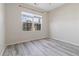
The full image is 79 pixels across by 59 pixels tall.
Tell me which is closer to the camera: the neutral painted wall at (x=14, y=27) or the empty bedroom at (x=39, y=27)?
the empty bedroom at (x=39, y=27)

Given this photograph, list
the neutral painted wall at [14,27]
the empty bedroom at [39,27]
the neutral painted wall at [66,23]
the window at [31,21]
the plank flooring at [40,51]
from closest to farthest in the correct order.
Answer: the plank flooring at [40,51]
the empty bedroom at [39,27]
the neutral painted wall at [14,27]
the neutral painted wall at [66,23]
the window at [31,21]

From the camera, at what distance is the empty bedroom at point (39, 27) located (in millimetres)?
3579

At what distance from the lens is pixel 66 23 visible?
4676 mm

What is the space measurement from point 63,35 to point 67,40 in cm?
46

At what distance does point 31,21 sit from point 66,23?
2486mm

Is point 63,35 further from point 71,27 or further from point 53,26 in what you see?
point 53,26

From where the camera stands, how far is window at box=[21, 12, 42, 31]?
195 inches

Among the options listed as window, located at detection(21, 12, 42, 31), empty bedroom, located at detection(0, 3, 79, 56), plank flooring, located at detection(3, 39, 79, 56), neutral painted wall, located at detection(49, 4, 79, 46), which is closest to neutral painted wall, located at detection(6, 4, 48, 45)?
empty bedroom, located at detection(0, 3, 79, 56)

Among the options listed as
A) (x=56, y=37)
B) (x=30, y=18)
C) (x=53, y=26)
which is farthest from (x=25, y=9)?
(x=56, y=37)

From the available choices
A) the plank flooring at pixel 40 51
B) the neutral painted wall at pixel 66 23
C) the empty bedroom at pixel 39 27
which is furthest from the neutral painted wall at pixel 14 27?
the neutral painted wall at pixel 66 23

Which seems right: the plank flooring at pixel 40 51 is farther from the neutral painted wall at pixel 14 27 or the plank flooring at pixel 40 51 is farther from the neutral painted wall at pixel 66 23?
the neutral painted wall at pixel 66 23

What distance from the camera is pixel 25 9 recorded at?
15.7ft

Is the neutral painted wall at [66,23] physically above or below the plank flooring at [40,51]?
above

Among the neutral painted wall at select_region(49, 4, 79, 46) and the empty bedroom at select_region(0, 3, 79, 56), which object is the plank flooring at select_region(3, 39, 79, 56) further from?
the neutral painted wall at select_region(49, 4, 79, 46)
